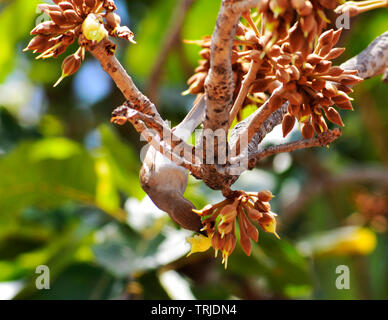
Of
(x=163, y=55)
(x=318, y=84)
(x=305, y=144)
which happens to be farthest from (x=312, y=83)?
(x=163, y=55)

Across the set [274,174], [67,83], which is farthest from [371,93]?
[67,83]

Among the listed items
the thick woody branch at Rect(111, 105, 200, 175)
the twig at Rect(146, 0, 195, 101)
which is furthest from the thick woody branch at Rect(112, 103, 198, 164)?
the twig at Rect(146, 0, 195, 101)

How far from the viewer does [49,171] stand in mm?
2648

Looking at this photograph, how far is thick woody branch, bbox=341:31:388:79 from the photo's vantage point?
1.15 m

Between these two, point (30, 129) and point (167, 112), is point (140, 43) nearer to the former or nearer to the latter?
point (167, 112)

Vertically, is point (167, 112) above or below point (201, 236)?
above

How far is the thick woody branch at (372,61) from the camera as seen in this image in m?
1.15

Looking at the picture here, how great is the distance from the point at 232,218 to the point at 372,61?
0.54m

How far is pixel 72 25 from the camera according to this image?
88 cm

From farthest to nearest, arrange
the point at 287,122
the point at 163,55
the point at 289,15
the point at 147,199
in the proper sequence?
the point at 163,55 < the point at 147,199 < the point at 287,122 < the point at 289,15

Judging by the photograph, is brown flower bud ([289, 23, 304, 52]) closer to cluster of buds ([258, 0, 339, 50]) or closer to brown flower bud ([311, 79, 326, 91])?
cluster of buds ([258, 0, 339, 50])

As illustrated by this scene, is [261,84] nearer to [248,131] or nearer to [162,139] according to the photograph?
[248,131]
